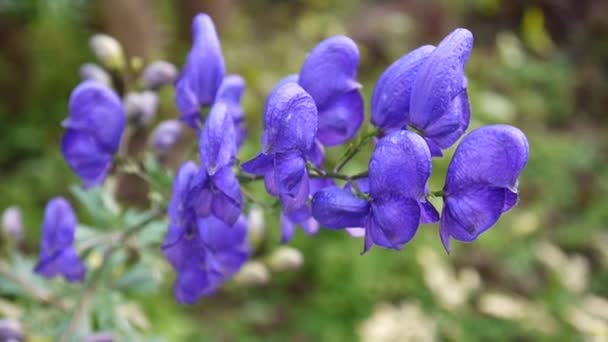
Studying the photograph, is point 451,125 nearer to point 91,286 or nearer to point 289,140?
point 289,140

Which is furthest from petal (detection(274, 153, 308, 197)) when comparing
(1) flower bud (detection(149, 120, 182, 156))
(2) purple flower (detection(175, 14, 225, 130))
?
(1) flower bud (detection(149, 120, 182, 156))

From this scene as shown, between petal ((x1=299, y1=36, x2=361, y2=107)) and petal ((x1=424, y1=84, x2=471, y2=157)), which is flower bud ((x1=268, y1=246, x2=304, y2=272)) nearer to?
petal ((x1=299, y1=36, x2=361, y2=107))

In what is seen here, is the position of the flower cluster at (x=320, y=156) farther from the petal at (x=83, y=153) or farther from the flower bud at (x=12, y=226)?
the flower bud at (x=12, y=226)

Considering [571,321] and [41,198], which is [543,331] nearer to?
[571,321]

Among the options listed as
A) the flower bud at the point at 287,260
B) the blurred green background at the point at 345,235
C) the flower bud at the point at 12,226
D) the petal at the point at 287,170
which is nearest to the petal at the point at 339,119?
the petal at the point at 287,170

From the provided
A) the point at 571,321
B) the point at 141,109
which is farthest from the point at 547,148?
the point at 141,109

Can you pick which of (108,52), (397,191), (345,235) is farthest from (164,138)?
(345,235)
